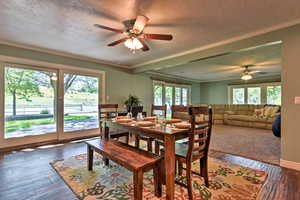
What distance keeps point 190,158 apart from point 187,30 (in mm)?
2097

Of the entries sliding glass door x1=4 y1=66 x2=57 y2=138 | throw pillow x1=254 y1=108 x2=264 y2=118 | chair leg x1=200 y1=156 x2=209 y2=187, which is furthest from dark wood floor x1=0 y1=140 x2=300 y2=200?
throw pillow x1=254 y1=108 x2=264 y2=118

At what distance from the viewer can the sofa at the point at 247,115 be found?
581cm

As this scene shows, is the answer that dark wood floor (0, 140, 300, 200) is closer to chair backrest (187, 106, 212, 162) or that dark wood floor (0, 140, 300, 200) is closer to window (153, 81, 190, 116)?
chair backrest (187, 106, 212, 162)

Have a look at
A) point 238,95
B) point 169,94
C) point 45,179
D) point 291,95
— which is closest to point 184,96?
point 169,94

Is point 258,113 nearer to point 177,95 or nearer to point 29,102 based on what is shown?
point 177,95

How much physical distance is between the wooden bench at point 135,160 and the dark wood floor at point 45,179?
0.60 meters

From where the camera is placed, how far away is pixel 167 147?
1.63m

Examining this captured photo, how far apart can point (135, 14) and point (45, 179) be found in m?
2.57

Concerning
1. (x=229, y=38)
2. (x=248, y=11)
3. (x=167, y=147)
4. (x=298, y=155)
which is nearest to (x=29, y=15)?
(x=167, y=147)

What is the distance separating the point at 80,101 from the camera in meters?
4.46

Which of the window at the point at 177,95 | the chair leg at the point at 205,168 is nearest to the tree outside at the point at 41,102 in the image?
the chair leg at the point at 205,168

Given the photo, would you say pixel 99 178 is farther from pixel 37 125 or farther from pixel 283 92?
pixel 283 92

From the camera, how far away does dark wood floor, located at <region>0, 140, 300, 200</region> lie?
1.75m

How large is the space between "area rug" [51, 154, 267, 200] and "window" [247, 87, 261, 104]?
647 centimetres
